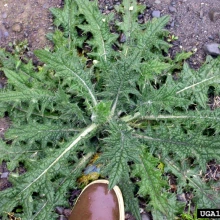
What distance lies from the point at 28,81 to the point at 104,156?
89cm

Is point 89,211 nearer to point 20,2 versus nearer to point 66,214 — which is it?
point 66,214

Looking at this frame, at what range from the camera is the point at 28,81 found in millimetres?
2686

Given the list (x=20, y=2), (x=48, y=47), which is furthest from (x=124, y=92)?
(x=20, y=2)

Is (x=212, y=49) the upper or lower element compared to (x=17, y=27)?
lower

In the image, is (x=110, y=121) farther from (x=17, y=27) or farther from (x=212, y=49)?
(x=17, y=27)

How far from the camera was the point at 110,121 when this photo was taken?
7.93 feet

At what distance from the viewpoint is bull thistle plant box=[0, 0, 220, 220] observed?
2.36m

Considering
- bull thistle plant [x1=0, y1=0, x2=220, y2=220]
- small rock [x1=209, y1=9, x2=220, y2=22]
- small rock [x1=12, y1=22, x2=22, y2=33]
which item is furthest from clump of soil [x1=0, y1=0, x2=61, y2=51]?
small rock [x1=209, y1=9, x2=220, y2=22]

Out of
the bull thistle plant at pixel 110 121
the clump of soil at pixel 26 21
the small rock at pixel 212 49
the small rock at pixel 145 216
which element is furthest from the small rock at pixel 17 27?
the small rock at pixel 145 216

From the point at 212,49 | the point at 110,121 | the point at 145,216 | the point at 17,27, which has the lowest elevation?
the point at 145,216

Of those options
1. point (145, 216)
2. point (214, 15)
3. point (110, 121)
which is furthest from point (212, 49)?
point (145, 216)

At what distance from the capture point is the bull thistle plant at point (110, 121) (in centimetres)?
236

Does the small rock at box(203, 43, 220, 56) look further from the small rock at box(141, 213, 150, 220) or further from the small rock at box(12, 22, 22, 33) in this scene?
the small rock at box(12, 22, 22, 33)

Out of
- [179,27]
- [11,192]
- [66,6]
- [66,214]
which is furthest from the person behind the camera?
[179,27]
